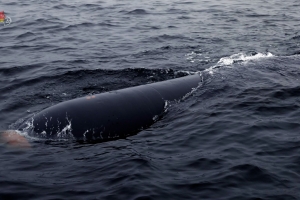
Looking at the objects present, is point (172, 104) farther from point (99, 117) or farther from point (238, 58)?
point (238, 58)

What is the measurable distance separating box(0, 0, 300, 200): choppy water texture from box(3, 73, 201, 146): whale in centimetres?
27

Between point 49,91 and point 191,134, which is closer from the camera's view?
point 191,134

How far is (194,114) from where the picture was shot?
12453 millimetres

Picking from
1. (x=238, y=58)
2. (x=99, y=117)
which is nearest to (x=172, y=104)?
(x=99, y=117)

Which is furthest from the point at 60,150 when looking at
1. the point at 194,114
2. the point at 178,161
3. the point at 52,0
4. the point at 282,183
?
the point at 52,0

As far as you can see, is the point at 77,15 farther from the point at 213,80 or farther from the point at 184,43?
the point at 213,80

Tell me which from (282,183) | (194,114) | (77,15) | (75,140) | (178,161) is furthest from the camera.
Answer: (77,15)

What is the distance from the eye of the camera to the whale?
35.4 ft

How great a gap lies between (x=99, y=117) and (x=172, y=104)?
2.48 metres

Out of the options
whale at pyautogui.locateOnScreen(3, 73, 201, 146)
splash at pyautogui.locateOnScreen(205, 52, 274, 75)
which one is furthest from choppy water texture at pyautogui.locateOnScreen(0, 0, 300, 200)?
whale at pyautogui.locateOnScreen(3, 73, 201, 146)

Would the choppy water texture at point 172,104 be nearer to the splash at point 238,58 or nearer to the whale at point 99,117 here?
the splash at point 238,58

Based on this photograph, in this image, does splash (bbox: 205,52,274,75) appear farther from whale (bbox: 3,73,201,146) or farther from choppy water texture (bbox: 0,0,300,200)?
whale (bbox: 3,73,201,146)

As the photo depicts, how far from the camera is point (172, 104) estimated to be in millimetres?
12445

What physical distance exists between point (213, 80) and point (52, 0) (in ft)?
80.2
